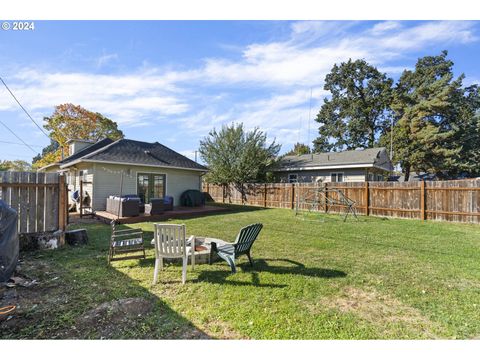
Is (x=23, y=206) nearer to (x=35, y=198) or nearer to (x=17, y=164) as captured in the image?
(x=35, y=198)

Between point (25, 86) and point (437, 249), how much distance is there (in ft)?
54.9

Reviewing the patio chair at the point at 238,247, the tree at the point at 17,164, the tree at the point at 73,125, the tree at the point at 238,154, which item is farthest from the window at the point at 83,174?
the tree at the point at 17,164

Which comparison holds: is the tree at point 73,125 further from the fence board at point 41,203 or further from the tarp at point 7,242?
the tarp at point 7,242

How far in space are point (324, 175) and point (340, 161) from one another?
1558 millimetres

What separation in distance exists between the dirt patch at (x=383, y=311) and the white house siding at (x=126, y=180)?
464 inches

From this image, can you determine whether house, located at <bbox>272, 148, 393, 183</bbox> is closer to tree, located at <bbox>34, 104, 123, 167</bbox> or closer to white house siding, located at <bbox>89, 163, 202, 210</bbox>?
white house siding, located at <bbox>89, 163, 202, 210</bbox>

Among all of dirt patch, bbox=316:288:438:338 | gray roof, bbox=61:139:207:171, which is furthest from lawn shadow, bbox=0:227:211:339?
gray roof, bbox=61:139:207:171

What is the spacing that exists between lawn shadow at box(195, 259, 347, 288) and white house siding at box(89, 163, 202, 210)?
981 cm

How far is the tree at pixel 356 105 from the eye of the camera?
30.9m

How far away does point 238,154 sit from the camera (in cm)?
1883

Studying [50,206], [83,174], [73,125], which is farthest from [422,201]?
[73,125]

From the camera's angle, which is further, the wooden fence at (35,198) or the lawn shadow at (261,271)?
the wooden fence at (35,198)
